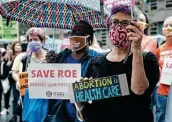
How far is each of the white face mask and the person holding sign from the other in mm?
1590

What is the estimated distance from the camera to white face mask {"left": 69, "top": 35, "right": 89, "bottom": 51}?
5.28 m

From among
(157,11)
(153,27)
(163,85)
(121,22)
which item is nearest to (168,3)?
(157,11)

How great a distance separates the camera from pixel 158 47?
7.18 metres

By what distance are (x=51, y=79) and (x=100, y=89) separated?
170 centimetres

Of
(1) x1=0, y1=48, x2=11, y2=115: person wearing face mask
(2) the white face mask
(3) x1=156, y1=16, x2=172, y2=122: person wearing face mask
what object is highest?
(2) the white face mask

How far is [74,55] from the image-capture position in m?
5.32

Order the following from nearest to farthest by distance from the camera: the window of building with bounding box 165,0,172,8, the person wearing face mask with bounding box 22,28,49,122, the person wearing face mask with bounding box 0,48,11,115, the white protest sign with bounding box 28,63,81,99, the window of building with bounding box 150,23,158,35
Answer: the white protest sign with bounding box 28,63,81,99, the person wearing face mask with bounding box 22,28,49,122, the person wearing face mask with bounding box 0,48,11,115, the window of building with bounding box 165,0,172,8, the window of building with bounding box 150,23,158,35

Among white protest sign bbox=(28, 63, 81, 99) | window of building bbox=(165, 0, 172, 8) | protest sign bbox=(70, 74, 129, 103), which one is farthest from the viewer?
window of building bbox=(165, 0, 172, 8)

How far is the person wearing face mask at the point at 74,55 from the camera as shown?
5.20 metres

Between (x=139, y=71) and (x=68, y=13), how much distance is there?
2618mm

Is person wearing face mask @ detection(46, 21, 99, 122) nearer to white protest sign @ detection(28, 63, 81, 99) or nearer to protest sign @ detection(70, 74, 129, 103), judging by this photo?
white protest sign @ detection(28, 63, 81, 99)

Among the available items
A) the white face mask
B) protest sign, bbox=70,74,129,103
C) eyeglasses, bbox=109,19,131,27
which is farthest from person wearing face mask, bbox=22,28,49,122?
eyeglasses, bbox=109,19,131,27

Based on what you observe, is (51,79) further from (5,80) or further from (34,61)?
(5,80)

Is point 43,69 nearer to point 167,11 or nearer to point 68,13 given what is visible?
point 68,13
